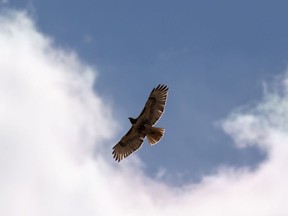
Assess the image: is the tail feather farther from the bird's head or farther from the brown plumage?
the bird's head

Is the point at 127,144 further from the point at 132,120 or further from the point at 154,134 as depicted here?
the point at 154,134

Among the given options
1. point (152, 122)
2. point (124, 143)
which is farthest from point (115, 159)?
point (152, 122)

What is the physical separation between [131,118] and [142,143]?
4.88 feet

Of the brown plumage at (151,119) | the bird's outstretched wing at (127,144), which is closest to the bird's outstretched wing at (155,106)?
the brown plumage at (151,119)

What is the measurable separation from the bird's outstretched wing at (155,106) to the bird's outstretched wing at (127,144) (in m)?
1.21

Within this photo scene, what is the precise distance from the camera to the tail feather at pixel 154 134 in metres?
31.9

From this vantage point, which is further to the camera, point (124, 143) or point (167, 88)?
point (124, 143)

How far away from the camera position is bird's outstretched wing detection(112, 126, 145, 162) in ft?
110

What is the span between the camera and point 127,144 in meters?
34.2

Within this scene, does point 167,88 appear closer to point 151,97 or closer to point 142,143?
point 151,97

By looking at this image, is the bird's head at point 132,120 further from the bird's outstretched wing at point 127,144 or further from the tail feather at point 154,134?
the tail feather at point 154,134

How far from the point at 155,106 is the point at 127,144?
10.3 ft

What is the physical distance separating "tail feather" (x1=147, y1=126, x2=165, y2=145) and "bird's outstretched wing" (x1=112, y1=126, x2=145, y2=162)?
1043 millimetres

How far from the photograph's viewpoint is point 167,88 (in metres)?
32.1
